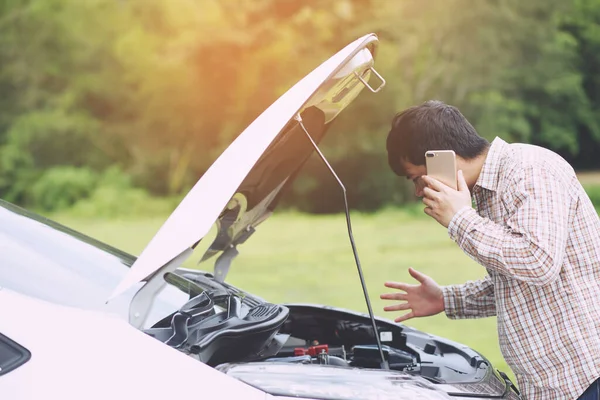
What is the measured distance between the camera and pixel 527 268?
1896 mm

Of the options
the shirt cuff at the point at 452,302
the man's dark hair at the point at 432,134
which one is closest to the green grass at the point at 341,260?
the shirt cuff at the point at 452,302

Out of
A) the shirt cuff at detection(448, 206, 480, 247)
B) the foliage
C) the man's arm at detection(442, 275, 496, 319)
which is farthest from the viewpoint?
the foliage

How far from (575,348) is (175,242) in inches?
42.3

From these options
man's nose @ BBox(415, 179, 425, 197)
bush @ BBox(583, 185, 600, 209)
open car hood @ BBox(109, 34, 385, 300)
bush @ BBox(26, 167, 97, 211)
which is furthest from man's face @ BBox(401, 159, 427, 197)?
bush @ BBox(26, 167, 97, 211)

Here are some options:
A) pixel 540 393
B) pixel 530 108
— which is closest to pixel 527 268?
pixel 540 393

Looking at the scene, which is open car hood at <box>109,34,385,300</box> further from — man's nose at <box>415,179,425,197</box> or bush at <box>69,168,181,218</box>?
bush at <box>69,168,181,218</box>

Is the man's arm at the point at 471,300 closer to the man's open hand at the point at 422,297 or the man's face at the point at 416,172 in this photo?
the man's open hand at the point at 422,297

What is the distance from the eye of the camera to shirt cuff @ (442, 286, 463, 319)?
2.53 m

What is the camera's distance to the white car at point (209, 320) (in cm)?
155

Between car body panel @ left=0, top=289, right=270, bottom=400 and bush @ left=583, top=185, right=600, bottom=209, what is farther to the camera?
bush @ left=583, top=185, right=600, bottom=209

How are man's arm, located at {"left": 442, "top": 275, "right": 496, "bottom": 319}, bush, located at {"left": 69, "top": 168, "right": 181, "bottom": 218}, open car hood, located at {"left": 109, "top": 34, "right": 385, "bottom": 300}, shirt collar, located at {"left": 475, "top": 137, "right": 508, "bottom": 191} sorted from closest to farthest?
1. open car hood, located at {"left": 109, "top": 34, "right": 385, "bottom": 300}
2. shirt collar, located at {"left": 475, "top": 137, "right": 508, "bottom": 191}
3. man's arm, located at {"left": 442, "top": 275, "right": 496, "bottom": 319}
4. bush, located at {"left": 69, "top": 168, "right": 181, "bottom": 218}

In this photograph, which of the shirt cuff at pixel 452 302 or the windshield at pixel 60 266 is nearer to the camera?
the windshield at pixel 60 266

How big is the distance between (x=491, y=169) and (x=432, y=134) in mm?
188

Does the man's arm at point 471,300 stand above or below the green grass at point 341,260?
below
